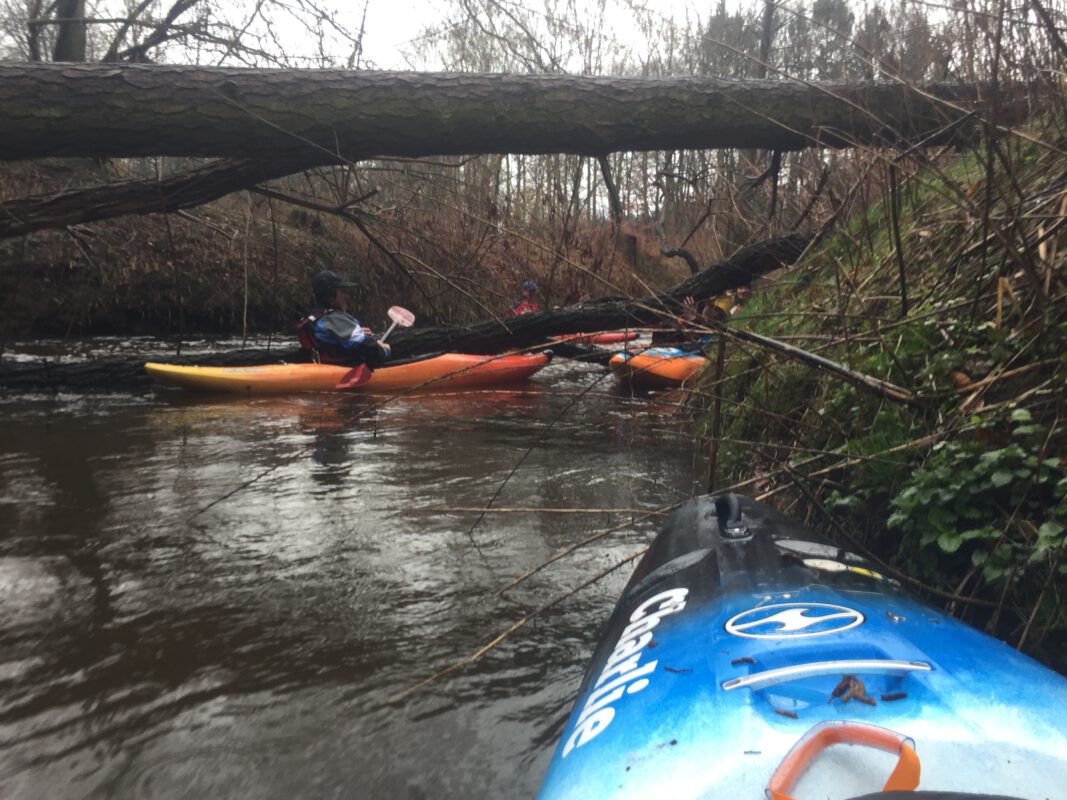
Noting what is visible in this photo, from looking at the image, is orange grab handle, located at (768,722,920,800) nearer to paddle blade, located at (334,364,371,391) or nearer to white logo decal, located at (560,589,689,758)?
white logo decal, located at (560,589,689,758)

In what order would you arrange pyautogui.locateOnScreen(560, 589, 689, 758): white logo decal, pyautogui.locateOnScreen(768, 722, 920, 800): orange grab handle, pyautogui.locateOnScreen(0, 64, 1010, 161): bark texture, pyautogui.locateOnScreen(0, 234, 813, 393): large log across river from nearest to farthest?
pyautogui.locateOnScreen(768, 722, 920, 800): orange grab handle < pyautogui.locateOnScreen(560, 589, 689, 758): white logo decal < pyautogui.locateOnScreen(0, 64, 1010, 161): bark texture < pyautogui.locateOnScreen(0, 234, 813, 393): large log across river

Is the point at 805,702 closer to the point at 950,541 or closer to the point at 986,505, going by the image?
the point at 950,541

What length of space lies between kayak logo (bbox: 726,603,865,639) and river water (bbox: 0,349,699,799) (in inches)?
30.6

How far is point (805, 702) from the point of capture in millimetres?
1203

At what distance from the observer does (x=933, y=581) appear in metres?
2.20

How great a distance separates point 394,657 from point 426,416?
175 inches

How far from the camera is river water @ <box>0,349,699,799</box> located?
6.77 ft

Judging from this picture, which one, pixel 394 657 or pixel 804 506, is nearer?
pixel 394 657

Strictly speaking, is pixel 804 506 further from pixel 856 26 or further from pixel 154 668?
pixel 856 26

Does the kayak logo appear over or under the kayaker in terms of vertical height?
under

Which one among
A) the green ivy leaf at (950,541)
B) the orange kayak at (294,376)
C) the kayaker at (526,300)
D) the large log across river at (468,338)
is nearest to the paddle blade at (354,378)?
the orange kayak at (294,376)

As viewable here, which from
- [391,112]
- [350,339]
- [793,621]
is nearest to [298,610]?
[793,621]

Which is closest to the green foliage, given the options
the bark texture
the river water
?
the river water

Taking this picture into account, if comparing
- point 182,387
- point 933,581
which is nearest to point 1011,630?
point 933,581
